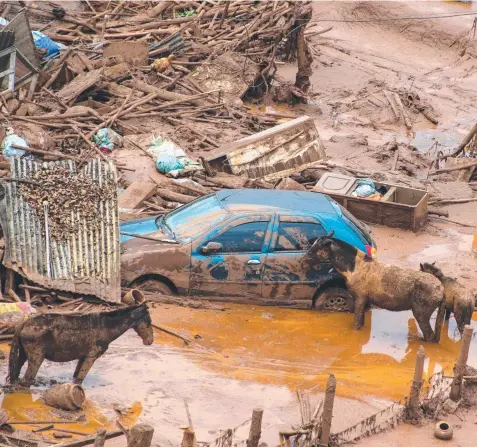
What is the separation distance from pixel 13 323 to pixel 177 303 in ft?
8.94

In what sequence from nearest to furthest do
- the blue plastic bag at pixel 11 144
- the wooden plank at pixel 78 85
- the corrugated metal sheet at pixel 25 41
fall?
the blue plastic bag at pixel 11 144, the wooden plank at pixel 78 85, the corrugated metal sheet at pixel 25 41

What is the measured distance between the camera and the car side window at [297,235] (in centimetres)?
1462

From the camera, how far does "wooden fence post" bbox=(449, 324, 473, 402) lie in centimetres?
1218

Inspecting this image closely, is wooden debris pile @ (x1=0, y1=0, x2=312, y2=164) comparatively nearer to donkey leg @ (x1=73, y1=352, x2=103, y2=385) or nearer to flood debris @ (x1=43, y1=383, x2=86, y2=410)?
donkey leg @ (x1=73, y1=352, x2=103, y2=385)

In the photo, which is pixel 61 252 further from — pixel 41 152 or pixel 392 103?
pixel 392 103

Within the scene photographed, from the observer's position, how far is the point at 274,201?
598 inches

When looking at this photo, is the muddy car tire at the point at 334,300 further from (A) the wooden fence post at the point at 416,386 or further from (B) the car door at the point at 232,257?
(A) the wooden fence post at the point at 416,386

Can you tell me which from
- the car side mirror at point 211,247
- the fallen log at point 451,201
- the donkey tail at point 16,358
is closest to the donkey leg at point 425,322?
the car side mirror at point 211,247

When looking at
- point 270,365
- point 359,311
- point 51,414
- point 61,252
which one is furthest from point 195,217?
point 51,414

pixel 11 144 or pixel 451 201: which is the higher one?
pixel 11 144

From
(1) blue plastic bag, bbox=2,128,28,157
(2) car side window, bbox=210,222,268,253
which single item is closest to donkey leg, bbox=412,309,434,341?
(2) car side window, bbox=210,222,268,253

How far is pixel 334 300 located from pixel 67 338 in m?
5.02

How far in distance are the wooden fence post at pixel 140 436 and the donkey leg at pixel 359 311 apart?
575 centimetres

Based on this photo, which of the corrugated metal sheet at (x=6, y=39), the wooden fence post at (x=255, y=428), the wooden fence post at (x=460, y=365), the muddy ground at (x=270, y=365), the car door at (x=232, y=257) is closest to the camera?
the wooden fence post at (x=255, y=428)
